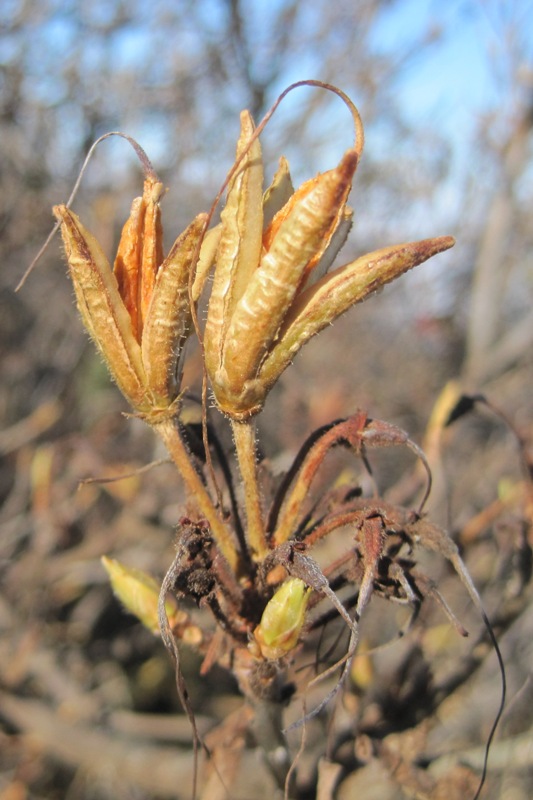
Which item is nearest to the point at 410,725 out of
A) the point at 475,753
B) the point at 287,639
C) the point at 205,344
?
the point at 475,753

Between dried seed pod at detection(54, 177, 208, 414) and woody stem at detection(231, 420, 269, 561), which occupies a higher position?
dried seed pod at detection(54, 177, 208, 414)

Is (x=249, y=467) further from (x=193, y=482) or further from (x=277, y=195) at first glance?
(x=277, y=195)

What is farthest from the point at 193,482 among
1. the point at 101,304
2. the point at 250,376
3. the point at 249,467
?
the point at 101,304

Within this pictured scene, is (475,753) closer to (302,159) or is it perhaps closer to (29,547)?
(29,547)

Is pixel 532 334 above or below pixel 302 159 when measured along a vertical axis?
below

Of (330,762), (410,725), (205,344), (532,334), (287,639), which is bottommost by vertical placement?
(532,334)

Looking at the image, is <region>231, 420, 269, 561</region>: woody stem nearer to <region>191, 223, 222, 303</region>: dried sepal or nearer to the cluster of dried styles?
the cluster of dried styles

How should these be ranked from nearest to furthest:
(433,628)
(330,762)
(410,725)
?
(330,762), (410,725), (433,628)

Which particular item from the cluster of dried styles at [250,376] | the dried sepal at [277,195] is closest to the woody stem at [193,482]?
the cluster of dried styles at [250,376]

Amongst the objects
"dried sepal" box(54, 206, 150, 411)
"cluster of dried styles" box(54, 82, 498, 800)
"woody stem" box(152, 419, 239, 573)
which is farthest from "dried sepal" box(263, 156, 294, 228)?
"woody stem" box(152, 419, 239, 573)
